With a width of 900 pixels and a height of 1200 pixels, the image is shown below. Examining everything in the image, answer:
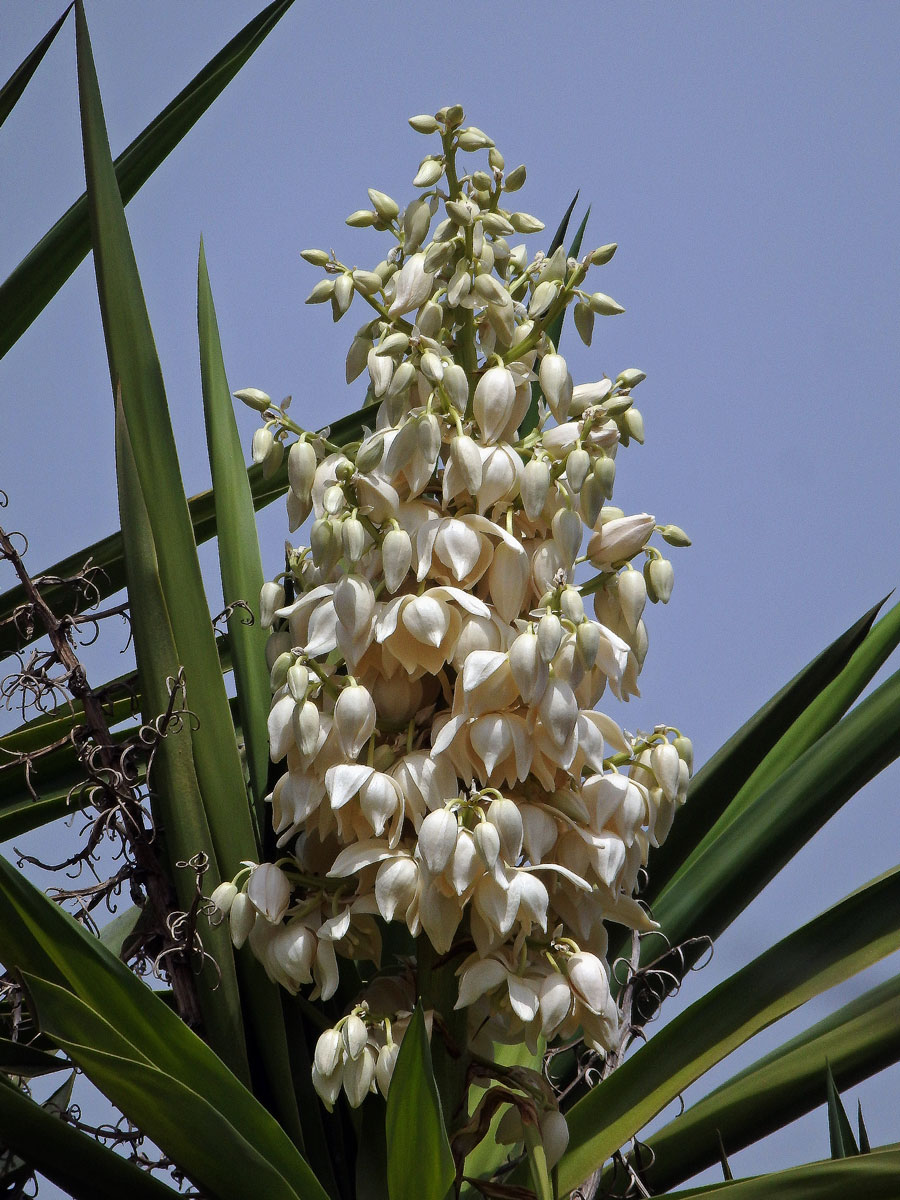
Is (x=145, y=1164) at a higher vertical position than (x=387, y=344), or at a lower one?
lower

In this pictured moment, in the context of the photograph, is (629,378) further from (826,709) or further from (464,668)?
(826,709)

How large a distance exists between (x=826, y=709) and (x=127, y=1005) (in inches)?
28.6

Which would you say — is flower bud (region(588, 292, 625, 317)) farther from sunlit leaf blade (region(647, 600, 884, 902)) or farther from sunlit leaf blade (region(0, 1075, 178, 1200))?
sunlit leaf blade (region(0, 1075, 178, 1200))

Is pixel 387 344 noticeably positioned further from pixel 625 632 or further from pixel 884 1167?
pixel 884 1167

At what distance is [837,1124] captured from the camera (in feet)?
3.08

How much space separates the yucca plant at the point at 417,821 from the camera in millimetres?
791

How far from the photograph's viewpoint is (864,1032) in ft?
3.10

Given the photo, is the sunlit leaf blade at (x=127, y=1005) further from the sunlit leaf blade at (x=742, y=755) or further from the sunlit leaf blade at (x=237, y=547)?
the sunlit leaf blade at (x=742, y=755)

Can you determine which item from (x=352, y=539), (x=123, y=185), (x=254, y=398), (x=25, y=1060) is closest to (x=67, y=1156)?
(x=25, y=1060)

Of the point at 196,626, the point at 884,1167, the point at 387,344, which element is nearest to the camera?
the point at 884,1167

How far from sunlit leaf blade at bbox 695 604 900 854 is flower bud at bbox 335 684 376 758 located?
0.50 m

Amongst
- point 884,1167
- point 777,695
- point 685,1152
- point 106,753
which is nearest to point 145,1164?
point 106,753

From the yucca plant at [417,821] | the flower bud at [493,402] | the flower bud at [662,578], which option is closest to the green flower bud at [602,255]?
the yucca plant at [417,821]

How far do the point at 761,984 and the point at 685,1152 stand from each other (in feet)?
0.65
